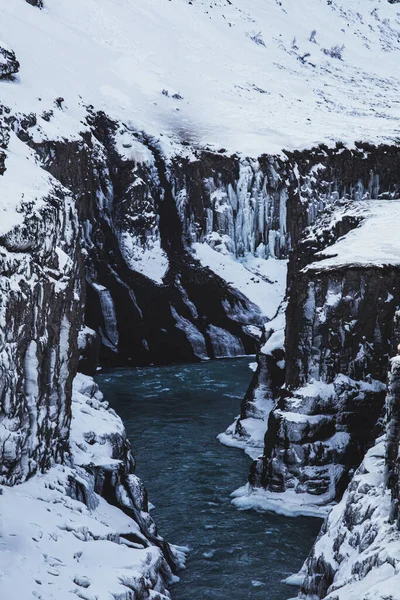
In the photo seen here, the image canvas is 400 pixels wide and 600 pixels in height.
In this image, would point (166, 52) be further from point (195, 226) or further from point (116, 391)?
point (116, 391)

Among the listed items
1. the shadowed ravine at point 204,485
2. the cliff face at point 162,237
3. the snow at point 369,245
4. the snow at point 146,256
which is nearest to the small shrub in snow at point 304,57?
the cliff face at point 162,237

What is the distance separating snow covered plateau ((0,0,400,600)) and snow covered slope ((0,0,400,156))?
32 centimetres

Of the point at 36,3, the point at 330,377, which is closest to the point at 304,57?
the point at 36,3

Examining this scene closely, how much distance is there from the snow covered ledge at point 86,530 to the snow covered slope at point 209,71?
38.9 m

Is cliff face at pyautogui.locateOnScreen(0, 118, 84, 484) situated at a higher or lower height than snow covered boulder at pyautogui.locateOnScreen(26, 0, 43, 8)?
lower

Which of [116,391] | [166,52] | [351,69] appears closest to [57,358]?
[116,391]

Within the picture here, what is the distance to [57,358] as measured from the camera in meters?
28.9

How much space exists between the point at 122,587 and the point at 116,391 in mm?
36672

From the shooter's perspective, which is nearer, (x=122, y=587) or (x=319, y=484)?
(x=122, y=587)

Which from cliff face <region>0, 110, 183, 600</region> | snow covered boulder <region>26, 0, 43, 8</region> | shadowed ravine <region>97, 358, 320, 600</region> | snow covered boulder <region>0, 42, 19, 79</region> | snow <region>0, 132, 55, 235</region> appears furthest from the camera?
snow covered boulder <region>26, 0, 43, 8</region>

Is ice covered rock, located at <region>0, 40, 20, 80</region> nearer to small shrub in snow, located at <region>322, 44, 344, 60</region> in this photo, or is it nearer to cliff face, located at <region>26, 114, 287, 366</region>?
cliff face, located at <region>26, 114, 287, 366</region>

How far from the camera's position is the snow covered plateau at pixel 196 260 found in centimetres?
2519

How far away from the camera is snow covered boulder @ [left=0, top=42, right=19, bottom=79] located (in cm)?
6438

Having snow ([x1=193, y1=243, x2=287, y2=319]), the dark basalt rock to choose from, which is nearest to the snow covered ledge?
the dark basalt rock
